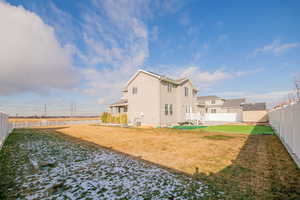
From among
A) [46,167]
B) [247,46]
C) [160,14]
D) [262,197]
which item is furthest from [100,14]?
[247,46]

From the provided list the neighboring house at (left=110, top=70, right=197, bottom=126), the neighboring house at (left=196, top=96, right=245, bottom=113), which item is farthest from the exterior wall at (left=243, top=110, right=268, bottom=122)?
the neighboring house at (left=110, top=70, right=197, bottom=126)

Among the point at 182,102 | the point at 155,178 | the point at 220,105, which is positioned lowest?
the point at 155,178

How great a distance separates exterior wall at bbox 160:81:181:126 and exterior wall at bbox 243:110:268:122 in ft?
40.4

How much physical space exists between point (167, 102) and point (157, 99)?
168cm

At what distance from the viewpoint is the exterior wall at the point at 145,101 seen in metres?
16.3

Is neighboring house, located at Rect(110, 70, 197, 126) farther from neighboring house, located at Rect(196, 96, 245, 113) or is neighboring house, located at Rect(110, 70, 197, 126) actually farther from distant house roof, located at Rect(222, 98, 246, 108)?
distant house roof, located at Rect(222, 98, 246, 108)

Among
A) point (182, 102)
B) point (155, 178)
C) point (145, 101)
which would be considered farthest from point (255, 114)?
point (155, 178)

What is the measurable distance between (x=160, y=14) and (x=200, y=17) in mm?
4039

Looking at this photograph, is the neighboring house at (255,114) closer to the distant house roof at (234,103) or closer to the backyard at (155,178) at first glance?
the distant house roof at (234,103)

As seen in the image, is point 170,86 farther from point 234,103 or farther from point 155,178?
point 234,103

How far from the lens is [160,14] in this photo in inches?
520

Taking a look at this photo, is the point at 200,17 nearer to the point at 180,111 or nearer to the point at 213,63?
the point at 213,63

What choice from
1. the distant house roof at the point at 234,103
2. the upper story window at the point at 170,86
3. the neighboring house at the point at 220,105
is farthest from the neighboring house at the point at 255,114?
the upper story window at the point at 170,86

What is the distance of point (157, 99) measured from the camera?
16.1m
